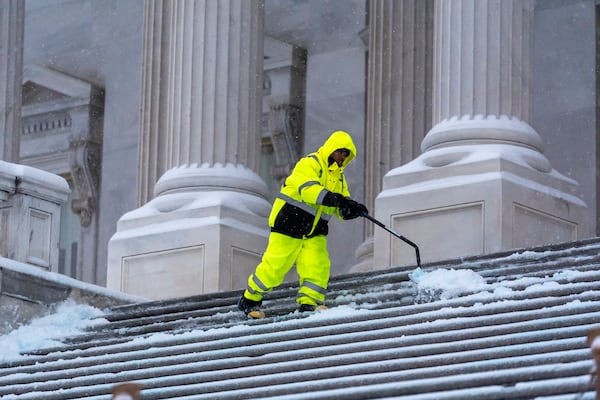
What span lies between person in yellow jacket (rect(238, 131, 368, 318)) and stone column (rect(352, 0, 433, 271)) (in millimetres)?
7642

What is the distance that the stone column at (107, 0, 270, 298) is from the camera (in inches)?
808

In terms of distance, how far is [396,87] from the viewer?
24344 millimetres

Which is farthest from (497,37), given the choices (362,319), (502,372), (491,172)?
(502,372)

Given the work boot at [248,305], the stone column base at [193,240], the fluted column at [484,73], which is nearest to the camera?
the work boot at [248,305]

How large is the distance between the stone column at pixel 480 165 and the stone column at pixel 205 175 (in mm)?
1905

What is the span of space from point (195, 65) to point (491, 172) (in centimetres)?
449

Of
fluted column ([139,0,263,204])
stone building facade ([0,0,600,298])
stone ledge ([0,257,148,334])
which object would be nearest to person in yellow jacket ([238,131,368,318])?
stone ledge ([0,257,148,334])

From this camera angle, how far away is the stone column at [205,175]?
2053cm

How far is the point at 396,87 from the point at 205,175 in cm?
422

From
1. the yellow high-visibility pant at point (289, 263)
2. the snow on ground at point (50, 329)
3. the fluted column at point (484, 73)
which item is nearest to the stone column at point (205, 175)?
the fluted column at point (484, 73)

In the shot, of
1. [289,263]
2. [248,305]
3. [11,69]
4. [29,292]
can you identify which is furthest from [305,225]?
[11,69]

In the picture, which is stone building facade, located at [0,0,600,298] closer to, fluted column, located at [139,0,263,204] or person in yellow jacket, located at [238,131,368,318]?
fluted column, located at [139,0,263,204]

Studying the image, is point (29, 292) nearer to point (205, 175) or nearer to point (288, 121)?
point (205, 175)

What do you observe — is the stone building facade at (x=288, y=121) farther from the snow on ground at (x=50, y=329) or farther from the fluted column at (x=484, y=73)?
the snow on ground at (x=50, y=329)
